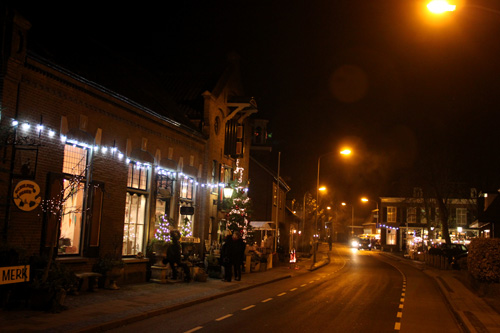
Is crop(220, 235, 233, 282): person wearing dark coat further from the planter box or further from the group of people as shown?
the planter box

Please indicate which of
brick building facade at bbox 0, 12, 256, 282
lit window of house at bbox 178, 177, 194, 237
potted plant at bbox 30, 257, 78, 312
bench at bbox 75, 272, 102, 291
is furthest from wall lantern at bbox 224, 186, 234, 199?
potted plant at bbox 30, 257, 78, 312

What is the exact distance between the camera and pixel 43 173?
14172 mm

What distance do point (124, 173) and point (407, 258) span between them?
138 ft

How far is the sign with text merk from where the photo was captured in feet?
34.3

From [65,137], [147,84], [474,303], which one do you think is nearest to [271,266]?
[147,84]

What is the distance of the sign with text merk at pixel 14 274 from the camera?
10.5 metres

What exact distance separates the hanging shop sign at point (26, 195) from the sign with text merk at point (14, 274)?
258 cm

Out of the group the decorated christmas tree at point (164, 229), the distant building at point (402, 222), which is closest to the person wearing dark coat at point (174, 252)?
the decorated christmas tree at point (164, 229)

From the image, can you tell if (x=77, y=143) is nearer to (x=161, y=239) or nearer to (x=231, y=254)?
(x=161, y=239)

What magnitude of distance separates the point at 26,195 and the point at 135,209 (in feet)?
20.7

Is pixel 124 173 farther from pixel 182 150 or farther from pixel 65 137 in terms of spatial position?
pixel 182 150

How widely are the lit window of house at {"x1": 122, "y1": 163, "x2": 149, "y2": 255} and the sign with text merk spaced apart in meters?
7.58

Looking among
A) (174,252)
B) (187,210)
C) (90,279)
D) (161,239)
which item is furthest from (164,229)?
(90,279)

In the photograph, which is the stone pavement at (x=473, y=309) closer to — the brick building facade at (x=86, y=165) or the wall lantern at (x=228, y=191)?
the brick building facade at (x=86, y=165)
